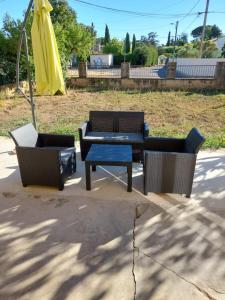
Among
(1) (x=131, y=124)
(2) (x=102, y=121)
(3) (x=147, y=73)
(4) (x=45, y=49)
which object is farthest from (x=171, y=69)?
(4) (x=45, y=49)

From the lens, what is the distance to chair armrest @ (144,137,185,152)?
3855mm

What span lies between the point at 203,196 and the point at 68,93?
10.1 meters

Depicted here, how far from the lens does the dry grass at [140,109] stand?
690cm

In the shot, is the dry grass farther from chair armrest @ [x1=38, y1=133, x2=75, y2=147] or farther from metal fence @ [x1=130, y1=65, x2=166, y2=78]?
metal fence @ [x1=130, y1=65, x2=166, y2=78]

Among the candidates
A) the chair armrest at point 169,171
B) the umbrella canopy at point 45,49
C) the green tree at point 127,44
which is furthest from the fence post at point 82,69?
the green tree at point 127,44

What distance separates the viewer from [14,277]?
220cm

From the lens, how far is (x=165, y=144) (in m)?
3.90

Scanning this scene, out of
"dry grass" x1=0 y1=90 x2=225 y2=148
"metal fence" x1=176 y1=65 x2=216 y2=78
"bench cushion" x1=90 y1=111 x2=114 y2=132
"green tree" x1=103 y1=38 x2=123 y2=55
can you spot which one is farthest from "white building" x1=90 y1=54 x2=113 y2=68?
"bench cushion" x1=90 y1=111 x2=114 y2=132

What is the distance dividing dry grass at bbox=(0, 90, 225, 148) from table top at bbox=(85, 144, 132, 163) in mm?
2489

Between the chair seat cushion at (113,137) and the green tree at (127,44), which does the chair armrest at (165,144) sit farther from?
the green tree at (127,44)

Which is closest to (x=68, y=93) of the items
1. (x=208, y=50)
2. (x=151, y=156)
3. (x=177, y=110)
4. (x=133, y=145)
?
(x=177, y=110)

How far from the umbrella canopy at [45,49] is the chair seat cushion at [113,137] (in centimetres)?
104

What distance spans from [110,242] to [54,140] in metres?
2.19

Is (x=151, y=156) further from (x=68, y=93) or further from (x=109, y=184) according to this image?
(x=68, y=93)
